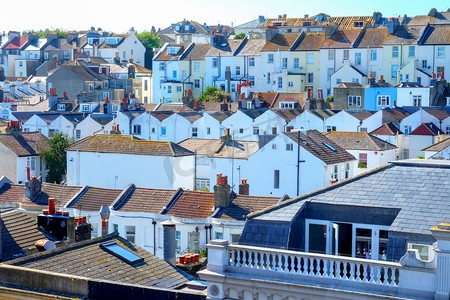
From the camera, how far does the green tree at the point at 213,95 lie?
293 feet

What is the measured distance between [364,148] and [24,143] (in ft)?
75.4

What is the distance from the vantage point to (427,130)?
213ft

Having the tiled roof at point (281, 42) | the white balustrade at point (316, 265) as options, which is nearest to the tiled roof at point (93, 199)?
the white balustrade at point (316, 265)

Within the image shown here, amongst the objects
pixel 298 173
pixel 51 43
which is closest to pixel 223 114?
pixel 298 173

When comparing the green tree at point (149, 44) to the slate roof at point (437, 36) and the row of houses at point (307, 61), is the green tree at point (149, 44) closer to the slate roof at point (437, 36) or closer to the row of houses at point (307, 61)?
the row of houses at point (307, 61)

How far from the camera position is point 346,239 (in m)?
18.0

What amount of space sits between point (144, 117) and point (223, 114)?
618 centimetres

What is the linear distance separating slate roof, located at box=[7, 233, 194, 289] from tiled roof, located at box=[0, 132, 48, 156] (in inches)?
1585

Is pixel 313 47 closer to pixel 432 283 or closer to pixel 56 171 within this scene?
pixel 56 171

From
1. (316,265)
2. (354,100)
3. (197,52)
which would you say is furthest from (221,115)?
(316,265)

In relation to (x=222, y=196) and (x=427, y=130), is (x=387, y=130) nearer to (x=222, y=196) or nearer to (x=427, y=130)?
(x=427, y=130)

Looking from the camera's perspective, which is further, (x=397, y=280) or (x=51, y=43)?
(x=51, y=43)

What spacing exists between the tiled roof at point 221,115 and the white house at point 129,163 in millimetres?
16579

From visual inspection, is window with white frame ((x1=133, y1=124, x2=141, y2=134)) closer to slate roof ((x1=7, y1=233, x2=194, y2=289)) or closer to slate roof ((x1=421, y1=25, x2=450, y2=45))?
slate roof ((x1=421, y1=25, x2=450, y2=45))
